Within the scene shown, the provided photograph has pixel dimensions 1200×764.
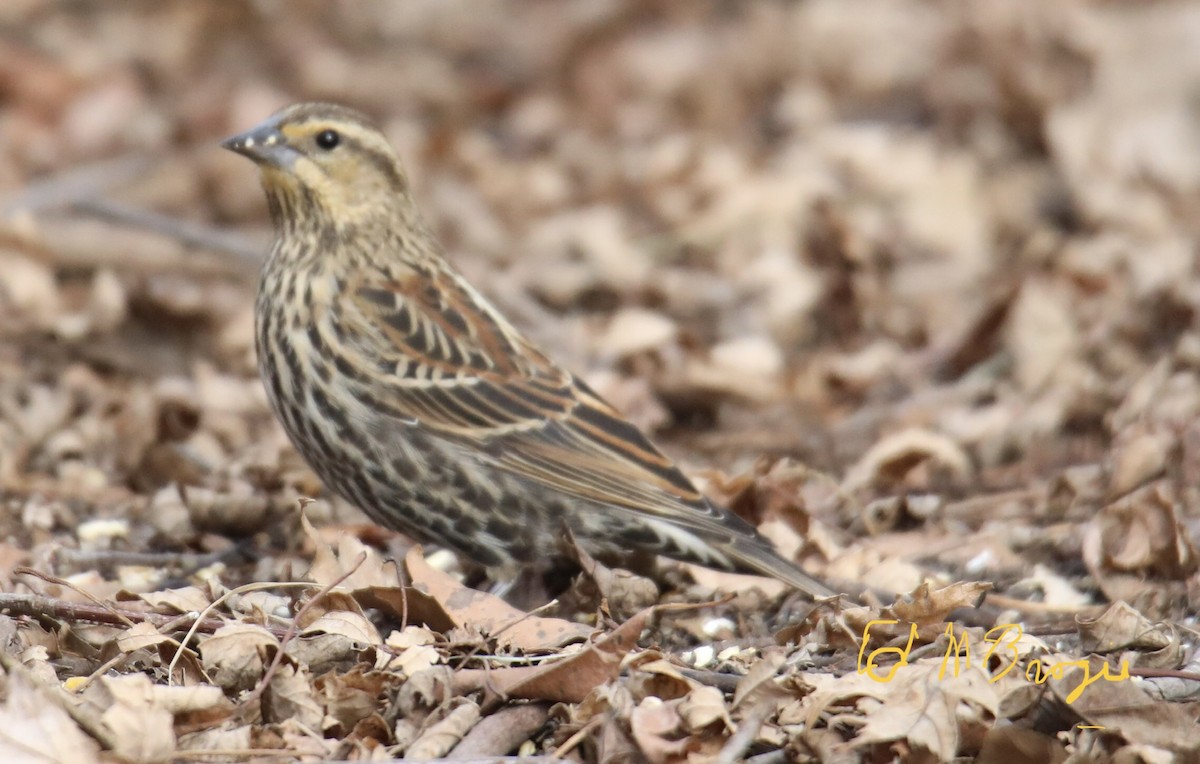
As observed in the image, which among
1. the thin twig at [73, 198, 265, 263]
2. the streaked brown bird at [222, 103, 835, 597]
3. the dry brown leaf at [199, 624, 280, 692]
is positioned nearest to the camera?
the dry brown leaf at [199, 624, 280, 692]

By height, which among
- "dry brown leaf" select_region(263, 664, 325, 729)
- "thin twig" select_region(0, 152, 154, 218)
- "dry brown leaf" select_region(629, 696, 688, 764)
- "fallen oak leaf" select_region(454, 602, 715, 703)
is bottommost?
"dry brown leaf" select_region(629, 696, 688, 764)

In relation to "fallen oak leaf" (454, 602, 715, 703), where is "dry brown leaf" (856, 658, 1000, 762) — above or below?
below

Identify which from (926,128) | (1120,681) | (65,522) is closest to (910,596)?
(1120,681)

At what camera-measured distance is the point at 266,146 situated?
17.2 feet

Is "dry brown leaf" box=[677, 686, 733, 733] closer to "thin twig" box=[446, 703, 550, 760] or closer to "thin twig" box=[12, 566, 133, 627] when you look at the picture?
"thin twig" box=[446, 703, 550, 760]

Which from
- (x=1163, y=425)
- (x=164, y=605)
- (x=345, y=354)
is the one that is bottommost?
(x=1163, y=425)

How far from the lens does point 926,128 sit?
10.3m

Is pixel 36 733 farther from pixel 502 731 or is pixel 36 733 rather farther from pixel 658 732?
pixel 658 732

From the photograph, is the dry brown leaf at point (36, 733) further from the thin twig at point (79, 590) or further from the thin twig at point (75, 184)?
the thin twig at point (75, 184)

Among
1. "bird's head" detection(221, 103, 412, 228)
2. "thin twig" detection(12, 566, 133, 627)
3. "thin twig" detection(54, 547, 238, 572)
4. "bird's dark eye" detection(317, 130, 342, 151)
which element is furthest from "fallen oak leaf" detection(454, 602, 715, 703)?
"bird's dark eye" detection(317, 130, 342, 151)

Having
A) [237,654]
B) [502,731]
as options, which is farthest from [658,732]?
[237,654]

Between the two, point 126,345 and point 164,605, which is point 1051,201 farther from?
point 164,605

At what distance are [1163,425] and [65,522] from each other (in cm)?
361

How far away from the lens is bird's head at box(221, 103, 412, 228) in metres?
5.27
